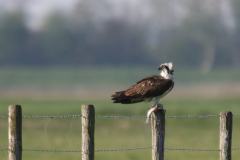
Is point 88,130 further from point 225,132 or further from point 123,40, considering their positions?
point 123,40

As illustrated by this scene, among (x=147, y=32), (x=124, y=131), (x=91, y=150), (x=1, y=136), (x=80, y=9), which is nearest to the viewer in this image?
(x=91, y=150)

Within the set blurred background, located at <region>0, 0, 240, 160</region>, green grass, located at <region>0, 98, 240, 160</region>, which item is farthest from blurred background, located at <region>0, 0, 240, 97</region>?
green grass, located at <region>0, 98, 240, 160</region>

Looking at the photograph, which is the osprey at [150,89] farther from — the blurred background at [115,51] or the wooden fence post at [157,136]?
the blurred background at [115,51]

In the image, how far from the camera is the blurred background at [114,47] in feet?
340

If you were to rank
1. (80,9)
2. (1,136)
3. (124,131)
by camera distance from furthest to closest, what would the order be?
1. (80,9)
2. (124,131)
3. (1,136)

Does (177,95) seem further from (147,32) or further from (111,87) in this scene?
(147,32)

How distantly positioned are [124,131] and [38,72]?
3426 inches

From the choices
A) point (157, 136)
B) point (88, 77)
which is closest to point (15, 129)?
point (157, 136)

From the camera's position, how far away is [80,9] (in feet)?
498

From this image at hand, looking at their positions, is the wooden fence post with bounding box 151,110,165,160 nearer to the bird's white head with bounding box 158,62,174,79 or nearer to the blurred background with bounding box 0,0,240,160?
the bird's white head with bounding box 158,62,174,79

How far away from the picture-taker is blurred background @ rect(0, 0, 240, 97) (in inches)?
4075

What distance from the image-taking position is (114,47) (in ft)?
422

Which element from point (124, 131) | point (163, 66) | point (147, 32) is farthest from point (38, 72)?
point (163, 66)

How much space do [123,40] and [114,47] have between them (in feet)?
17.7
